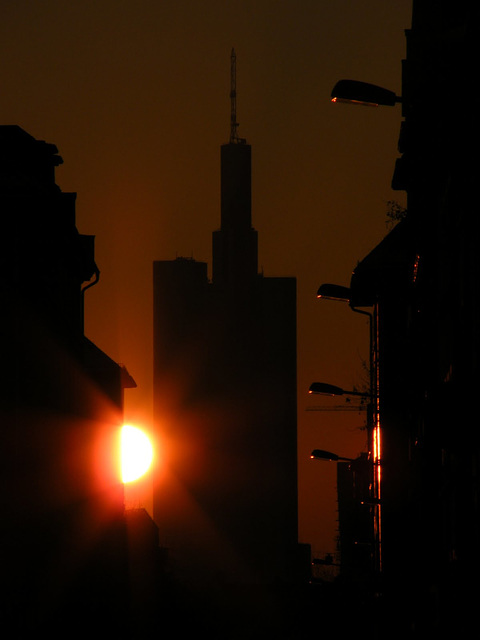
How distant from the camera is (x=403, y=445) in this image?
34.4m

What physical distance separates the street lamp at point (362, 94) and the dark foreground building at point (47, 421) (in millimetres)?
13014

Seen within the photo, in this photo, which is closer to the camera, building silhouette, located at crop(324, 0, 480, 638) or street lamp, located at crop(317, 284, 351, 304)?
building silhouette, located at crop(324, 0, 480, 638)

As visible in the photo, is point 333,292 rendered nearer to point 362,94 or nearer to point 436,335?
point 436,335

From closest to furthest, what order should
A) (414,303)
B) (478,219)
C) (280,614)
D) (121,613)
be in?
1. (478,219)
2. (414,303)
3. (121,613)
4. (280,614)

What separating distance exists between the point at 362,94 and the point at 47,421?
17.8m

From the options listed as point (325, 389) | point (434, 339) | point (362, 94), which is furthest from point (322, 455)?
point (362, 94)

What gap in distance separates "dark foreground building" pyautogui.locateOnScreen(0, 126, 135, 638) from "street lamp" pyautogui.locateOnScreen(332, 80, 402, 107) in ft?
42.7

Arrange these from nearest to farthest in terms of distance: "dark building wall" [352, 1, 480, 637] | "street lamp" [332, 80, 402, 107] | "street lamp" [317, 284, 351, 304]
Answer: "dark building wall" [352, 1, 480, 637] < "street lamp" [332, 80, 402, 107] < "street lamp" [317, 284, 351, 304]

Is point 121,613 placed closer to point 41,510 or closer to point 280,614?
point 41,510

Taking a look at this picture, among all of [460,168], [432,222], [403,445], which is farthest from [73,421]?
[460,168]

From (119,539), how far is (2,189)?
65.4 ft

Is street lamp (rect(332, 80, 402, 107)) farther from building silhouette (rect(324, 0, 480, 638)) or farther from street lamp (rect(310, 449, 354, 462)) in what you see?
street lamp (rect(310, 449, 354, 462))

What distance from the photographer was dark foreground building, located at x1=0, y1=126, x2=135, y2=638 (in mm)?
29078

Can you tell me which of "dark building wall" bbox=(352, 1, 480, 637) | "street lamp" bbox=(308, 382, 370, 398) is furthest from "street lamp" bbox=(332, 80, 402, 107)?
"street lamp" bbox=(308, 382, 370, 398)
